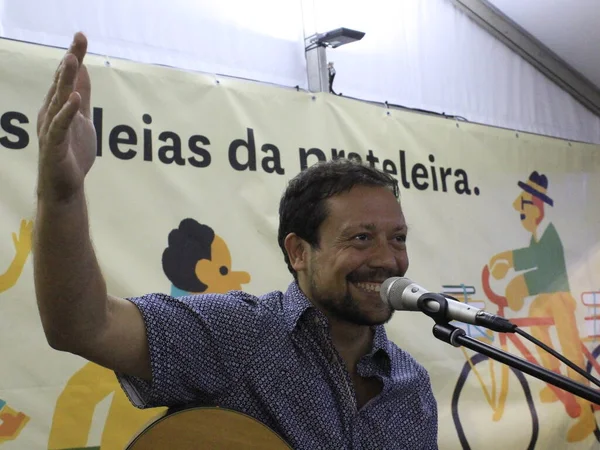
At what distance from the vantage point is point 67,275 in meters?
0.93

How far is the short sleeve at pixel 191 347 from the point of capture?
1.14 metres

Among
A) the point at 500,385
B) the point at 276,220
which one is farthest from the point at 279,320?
the point at 500,385

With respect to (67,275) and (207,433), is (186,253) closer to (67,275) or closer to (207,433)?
(207,433)

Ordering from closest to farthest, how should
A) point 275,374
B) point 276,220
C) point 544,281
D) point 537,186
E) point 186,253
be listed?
1. point 275,374
2. point 186,253
3. point 276,220
4. point 544,281
5. point 537,186

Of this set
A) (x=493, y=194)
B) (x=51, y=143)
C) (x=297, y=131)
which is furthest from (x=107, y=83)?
(x=493, y=194)

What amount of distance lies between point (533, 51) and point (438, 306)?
2.57 m

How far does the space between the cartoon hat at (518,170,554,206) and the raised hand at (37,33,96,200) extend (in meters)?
2.59

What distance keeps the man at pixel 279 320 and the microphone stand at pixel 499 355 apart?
29 centimetres

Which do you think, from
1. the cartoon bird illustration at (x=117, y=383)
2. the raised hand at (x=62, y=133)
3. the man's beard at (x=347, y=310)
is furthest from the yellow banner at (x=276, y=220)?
the raised hand at (x=62, y=133)

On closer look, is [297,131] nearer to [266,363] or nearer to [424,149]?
[424,149]

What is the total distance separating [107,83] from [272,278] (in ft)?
2.58

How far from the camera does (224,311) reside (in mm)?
1255

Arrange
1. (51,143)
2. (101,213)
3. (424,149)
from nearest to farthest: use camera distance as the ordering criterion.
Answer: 1. (51,143)
2. (101,213)
3. (424,149)

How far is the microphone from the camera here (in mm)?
976
